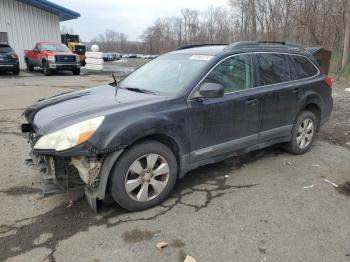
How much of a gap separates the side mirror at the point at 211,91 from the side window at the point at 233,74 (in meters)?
0.21

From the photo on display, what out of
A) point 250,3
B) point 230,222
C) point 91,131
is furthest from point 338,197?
point 250,3

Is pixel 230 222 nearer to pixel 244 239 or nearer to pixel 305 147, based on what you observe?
pixel 244 239

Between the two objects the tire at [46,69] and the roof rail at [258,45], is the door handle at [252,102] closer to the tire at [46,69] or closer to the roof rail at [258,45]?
the roof rail at [258,45]

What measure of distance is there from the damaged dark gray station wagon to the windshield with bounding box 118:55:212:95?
0.02 metres

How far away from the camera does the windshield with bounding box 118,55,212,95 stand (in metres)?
4.12

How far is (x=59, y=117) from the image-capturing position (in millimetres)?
3582

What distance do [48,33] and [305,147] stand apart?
24683 millimetres

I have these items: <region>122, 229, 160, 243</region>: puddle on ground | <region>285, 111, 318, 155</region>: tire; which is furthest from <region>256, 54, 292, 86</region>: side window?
<region>122, 229, 160, 243</region>: puddle on ground

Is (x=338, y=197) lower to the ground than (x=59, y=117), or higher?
lower

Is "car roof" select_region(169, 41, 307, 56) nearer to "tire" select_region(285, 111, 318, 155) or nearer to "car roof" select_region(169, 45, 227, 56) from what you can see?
"car roof" select_region(169, 45, 227, 56)

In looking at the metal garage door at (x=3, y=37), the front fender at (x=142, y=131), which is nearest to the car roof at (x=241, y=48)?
the front fender at (x=142, y=131)

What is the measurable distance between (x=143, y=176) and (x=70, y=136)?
863 millimetres

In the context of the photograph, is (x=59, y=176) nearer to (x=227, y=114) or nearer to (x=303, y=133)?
(x=227, y=114)

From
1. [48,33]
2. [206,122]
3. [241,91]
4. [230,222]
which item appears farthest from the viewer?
[48,33]
